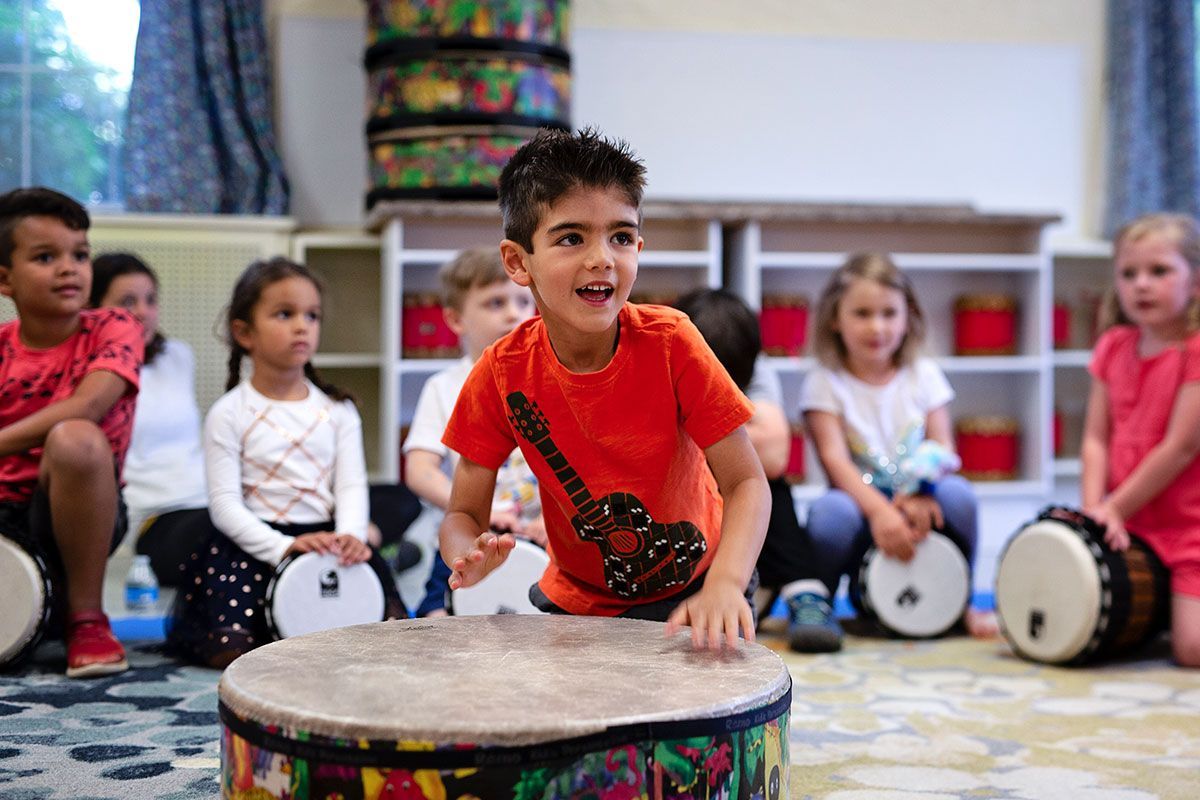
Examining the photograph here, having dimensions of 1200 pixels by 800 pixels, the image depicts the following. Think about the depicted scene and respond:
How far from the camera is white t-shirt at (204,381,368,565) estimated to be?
2357 millimetres

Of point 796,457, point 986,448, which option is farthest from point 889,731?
point 986,448

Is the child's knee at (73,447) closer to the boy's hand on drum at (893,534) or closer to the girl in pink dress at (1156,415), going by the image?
the boy's hand on drum at (893,534)

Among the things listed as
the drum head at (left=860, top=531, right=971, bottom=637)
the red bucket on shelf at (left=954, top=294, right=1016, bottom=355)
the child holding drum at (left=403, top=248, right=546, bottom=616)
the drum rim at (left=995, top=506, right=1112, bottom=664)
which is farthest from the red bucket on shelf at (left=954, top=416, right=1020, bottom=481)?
the child holding drum at (left=403, top=248, right=546, bottom=616)

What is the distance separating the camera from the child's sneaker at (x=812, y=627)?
2521mm

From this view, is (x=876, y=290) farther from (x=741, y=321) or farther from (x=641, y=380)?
(x=641, y=380)

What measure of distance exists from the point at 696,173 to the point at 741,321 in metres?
2.07

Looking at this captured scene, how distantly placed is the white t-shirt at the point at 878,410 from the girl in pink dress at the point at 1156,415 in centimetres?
38

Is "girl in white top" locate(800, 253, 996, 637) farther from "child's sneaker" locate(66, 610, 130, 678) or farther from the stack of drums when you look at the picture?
"child's sneaker" locate(66, 610, 130, 678)

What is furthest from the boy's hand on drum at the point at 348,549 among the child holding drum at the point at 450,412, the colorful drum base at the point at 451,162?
the colorful drum base at the point at 451,162

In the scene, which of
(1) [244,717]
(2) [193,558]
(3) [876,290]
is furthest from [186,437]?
(1) [244,717]

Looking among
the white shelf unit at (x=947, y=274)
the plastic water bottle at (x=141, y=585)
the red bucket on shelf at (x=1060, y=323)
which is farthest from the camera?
the red bucket on shelf at (x=1060, y=323)

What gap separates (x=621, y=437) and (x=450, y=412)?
0.92m

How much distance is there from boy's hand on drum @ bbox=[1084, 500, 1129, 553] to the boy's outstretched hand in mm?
1410

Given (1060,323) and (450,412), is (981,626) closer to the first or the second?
(450,412)
